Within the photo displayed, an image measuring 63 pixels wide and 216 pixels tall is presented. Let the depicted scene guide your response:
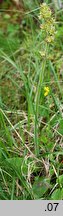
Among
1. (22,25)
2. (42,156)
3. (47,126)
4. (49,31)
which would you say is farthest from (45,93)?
(22,25)

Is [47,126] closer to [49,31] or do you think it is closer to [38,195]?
[38,195]

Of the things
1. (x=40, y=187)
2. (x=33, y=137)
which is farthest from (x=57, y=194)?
(x=33, y=137)

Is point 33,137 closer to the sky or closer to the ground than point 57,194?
closer to the sky

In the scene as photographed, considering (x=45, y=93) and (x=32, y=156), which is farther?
(x=45, y=93)

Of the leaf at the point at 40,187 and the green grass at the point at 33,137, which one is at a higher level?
the green grass at the point at 33,137

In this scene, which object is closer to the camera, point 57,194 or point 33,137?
point 57,194

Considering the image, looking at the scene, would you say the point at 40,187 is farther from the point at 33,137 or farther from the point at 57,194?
the point at 33,137

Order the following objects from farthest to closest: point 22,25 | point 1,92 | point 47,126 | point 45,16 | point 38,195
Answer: point 22,25, point 1,92, point 47,126, point 38,195, point 45,16

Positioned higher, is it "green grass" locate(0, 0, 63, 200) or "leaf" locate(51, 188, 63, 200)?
"green grass" locate(0, 0, 63, 200)

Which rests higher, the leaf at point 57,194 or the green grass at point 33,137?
the green grass at point 33,137

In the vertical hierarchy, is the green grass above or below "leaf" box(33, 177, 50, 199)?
above

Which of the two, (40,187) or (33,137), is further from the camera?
(33,137)
